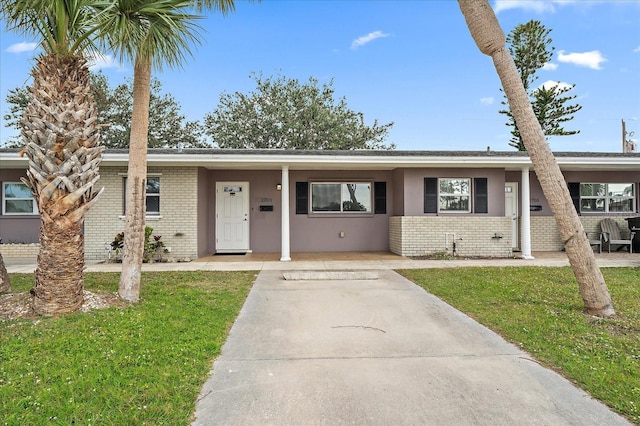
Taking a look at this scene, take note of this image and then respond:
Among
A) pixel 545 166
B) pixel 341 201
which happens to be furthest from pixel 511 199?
pixel 545 166

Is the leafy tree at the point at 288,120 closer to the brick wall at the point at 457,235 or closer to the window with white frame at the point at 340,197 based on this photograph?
the window with white frame at the point at 340,197

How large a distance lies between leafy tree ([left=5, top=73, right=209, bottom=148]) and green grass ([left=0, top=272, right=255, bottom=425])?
21.8 metres

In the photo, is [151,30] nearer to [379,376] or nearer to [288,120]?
[379,376]

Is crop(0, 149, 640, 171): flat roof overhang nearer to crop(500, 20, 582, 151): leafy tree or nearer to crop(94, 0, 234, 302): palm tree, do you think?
crop(94, 0, 234, 302): palm tree

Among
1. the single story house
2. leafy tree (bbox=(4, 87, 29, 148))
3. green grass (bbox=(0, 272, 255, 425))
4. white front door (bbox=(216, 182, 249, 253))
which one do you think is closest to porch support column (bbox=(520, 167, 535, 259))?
the single story house

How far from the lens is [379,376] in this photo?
3.15 metres

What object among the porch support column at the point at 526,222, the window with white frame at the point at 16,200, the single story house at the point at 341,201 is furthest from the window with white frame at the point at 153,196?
the porch support column at the point at 526,222

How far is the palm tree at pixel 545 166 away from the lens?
4766 mm

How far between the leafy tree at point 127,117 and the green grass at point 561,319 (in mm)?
22745

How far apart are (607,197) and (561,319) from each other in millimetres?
10491

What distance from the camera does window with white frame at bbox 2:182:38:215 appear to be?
36.6 feet

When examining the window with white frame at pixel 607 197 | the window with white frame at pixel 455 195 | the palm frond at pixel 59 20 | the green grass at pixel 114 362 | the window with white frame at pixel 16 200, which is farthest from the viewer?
the window with white frame at pixel 607 197

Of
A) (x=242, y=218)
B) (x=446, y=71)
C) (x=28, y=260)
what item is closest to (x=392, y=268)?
(x=242, y=218)

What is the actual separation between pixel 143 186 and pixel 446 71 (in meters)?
14.2
